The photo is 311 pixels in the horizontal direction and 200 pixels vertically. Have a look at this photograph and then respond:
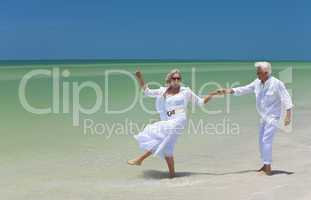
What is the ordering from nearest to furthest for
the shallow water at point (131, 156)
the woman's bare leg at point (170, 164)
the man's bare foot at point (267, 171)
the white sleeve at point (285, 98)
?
1. the shallow water at point (131, 156)
2. the white sleeve at point (285, 98)
3. the man's bare foot at point (267, 171)
4. the woman's bare leg at point (170, 164)

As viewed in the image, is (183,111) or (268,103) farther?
(183,111)

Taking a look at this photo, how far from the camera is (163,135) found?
27.3ft

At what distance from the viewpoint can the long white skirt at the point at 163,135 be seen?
8305 millimetres

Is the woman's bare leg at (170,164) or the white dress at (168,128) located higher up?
the white dress at (168,128)

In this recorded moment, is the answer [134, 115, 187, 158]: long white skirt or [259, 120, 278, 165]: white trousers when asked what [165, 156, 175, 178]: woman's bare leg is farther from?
[259, 120, 278, 165]: white trousers

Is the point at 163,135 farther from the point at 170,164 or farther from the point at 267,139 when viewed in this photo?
the point at 267,139

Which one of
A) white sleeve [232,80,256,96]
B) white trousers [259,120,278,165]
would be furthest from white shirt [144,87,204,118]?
white trousers [259,120,278,165]

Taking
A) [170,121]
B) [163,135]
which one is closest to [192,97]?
[170,121]

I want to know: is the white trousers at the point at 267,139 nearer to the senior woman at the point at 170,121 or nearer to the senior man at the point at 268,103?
the senior man at the point at 268,103

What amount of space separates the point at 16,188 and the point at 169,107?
2470 mm

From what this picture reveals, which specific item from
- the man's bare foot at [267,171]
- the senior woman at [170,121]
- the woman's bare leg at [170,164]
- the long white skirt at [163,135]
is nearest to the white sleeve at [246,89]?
the senior woman at [170,121]

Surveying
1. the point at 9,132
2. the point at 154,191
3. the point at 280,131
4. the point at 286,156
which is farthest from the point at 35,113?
the point at 154,191

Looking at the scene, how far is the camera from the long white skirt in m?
8.30

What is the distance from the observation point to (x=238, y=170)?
Answer: 8.96m
